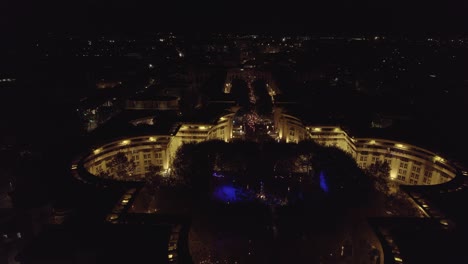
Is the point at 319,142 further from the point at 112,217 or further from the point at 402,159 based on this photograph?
the point at 112,217

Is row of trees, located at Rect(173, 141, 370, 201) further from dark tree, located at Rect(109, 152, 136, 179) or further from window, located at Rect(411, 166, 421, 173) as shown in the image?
window, located at Rect(411, 166, 421, 173)

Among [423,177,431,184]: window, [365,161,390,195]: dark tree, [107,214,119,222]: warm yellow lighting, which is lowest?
[423,177,431,184]: window

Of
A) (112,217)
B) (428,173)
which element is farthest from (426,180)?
(112,217)

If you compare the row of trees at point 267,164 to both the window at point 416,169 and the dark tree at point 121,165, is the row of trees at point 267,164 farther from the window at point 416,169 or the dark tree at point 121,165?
the window at point 416,169

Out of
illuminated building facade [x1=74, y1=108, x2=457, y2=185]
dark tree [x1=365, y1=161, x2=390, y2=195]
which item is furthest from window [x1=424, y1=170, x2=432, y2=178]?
dark tree [x1=365, y1=161, x2=390, y2=195]

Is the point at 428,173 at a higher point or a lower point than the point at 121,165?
higher

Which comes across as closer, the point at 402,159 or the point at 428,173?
Result: the point at 428,173

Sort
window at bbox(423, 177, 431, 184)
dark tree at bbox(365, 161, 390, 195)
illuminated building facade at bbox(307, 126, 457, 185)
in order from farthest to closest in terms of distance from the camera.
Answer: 1. window at bbox(423, 177, 431, 184)
2. illuminated building facade at bbox(307, 126, 457, 185)
3. dark tree at bbox(365, 161, 390, 195)

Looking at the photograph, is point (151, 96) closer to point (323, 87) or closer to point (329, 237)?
point (323, 87)

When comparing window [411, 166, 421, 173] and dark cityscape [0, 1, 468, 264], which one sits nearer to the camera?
dark cityscape [0, 1, 468, 264]

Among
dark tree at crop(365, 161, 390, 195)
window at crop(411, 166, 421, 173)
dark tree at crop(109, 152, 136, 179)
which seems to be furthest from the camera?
dark tree at crop(109, 152, 136, 179)

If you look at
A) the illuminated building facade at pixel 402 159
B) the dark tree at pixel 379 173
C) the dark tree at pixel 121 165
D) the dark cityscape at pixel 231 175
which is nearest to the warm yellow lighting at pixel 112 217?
the dark cityscape at pixel 231 175
